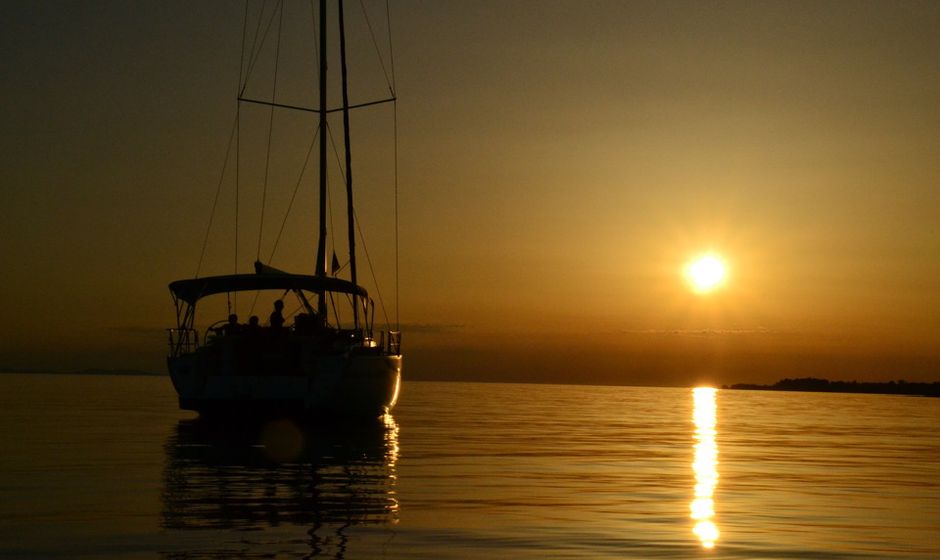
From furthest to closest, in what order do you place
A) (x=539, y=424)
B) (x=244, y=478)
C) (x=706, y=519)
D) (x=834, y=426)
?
(x=834, y=426)
(x=539, y=424)
(x=244, y=478)
(x=706, y=519)

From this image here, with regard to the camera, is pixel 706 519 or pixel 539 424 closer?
A: pixel 706 519

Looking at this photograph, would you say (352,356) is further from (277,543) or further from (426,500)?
(277,543)

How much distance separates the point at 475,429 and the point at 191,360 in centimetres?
895

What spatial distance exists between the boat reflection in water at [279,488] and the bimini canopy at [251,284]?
457cm

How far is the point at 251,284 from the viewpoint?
3198cm

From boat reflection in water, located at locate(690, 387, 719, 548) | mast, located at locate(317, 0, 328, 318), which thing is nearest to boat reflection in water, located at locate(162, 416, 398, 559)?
boat reflection in water, located at locate(690, 387, 719, 548)

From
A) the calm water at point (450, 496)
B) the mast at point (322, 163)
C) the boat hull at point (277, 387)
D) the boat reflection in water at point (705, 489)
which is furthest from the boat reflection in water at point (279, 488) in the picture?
the mast at point (322, 163)

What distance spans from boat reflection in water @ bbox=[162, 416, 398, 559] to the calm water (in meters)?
0.04

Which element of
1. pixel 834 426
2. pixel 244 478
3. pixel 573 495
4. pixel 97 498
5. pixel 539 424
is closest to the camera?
pixel 97 498

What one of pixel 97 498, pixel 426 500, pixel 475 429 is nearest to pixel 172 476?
pixel 97 498

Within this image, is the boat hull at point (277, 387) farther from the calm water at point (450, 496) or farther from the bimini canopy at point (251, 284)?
the bimini canopy at point (251, 284)

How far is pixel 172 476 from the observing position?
17.7m

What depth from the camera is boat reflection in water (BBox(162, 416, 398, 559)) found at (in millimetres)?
11828

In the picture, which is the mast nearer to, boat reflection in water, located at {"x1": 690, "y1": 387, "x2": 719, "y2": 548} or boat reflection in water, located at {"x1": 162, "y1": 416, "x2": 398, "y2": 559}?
boat reflection in water, located at {"x1": 162, "y1": 416, "x2": 398, "y2": 559}
